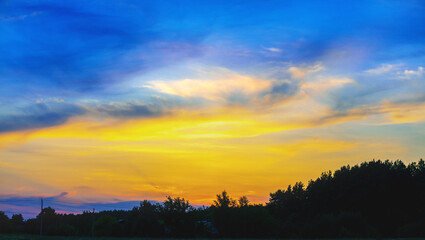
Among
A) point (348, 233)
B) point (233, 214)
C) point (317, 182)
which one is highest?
point (317, 182)

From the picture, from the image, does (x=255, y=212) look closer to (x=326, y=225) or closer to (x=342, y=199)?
(x=326, y=225)

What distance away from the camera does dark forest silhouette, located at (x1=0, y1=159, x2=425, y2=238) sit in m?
62.6

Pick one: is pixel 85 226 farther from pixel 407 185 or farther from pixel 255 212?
pixel 407 185

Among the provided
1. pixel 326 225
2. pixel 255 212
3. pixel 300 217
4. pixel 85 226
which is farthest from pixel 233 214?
pixel 300 217

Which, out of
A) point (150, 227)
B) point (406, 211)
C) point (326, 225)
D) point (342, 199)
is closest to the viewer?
point (150, 227)

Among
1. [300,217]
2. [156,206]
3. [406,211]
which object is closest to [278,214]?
[300,217]

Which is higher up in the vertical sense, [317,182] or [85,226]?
[317,182]

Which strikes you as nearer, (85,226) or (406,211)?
(85,226)

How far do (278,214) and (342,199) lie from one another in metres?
16.3

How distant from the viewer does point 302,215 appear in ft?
326

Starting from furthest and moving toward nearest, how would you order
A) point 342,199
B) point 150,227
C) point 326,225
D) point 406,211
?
point 342,199 < point 406,211 < point 326,225 < point 150,227

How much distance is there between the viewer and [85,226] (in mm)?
79375

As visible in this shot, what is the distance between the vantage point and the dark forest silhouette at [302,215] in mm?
62625

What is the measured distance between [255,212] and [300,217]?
1484 inches
